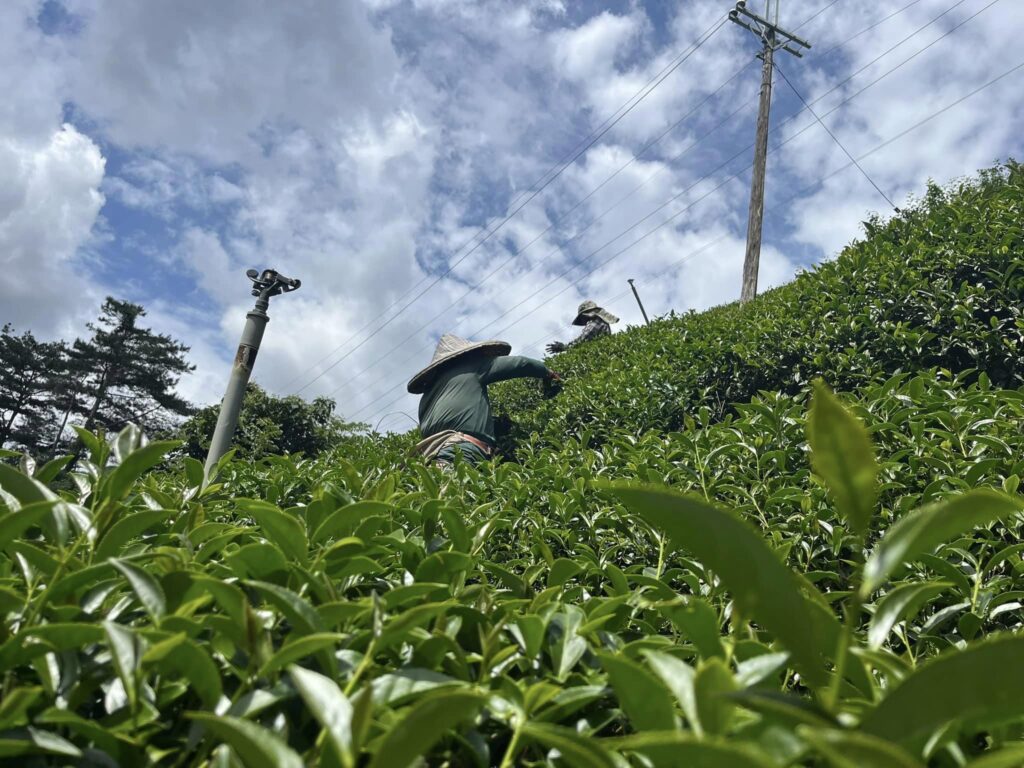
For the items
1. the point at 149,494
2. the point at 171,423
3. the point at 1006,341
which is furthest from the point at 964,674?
the point at 171,423

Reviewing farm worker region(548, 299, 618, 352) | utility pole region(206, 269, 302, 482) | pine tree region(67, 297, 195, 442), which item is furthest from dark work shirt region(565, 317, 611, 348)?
pine tree region(67, 297, 195, 442)

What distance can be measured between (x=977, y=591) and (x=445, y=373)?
21.7ft

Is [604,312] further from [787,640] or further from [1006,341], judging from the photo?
[787,640]

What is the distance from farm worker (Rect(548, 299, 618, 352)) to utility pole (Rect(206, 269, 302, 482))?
20.2ft

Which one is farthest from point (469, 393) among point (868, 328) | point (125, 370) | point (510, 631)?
point (125, 370)

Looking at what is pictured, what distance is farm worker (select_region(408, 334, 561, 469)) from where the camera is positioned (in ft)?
23.5

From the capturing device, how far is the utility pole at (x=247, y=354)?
7.11 m

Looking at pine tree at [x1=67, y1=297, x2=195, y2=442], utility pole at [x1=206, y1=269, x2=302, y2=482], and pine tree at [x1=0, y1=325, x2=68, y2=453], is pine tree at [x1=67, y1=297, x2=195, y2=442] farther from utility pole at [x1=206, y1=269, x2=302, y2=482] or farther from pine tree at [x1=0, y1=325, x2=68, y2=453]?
utility pole at [x1=206, y1=269, x2=302, y2=482]

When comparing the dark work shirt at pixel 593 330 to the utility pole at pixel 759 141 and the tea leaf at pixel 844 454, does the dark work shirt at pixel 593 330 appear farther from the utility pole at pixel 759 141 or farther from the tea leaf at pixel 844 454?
the tea leaf at pixel 844 454

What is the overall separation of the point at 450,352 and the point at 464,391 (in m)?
0.82

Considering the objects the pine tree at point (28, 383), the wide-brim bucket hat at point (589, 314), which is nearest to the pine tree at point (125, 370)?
the pine tree at point (28, 383)

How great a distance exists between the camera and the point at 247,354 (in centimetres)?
766

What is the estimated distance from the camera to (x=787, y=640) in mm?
656

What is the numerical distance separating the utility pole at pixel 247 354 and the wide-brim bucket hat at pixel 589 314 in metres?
6.54
